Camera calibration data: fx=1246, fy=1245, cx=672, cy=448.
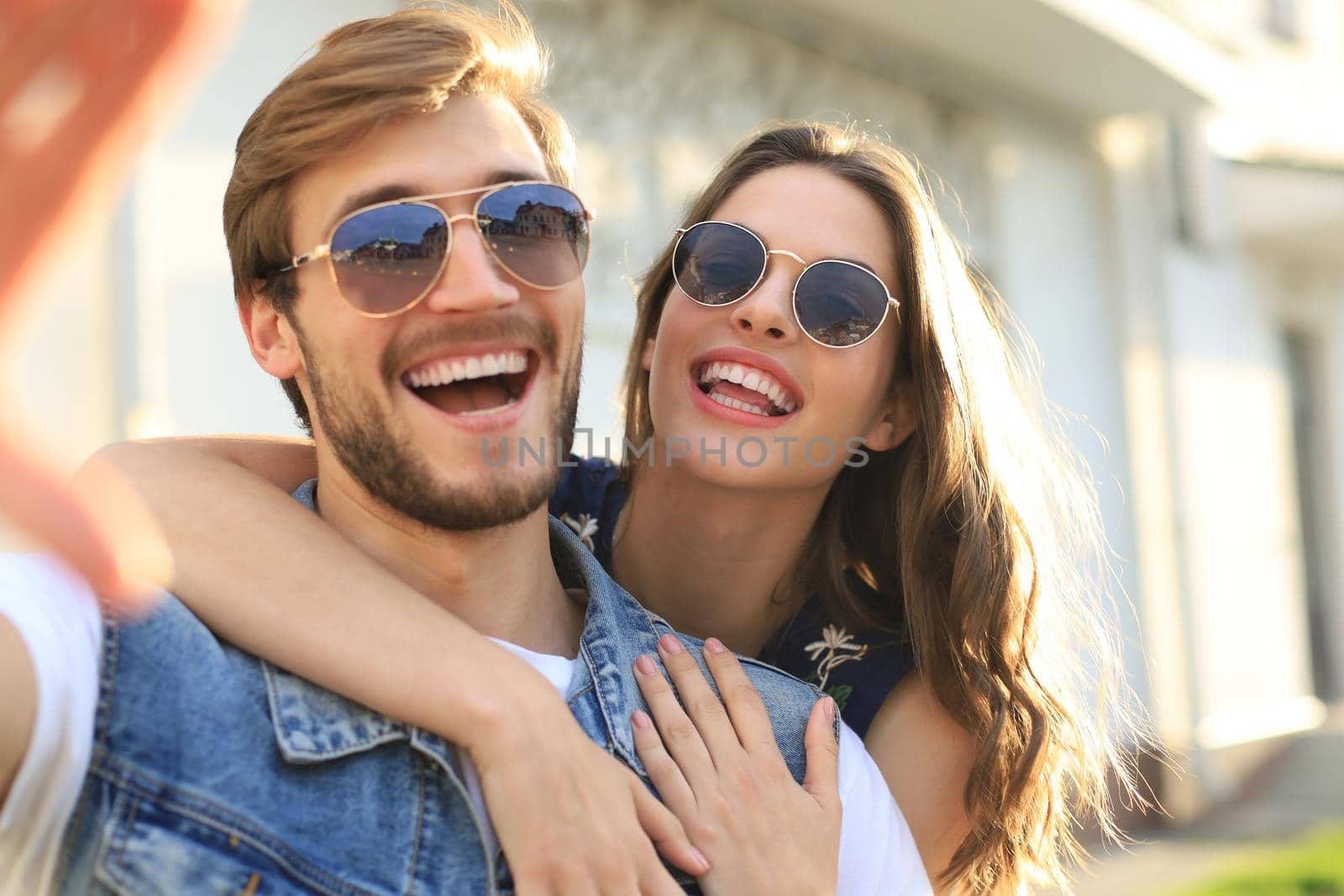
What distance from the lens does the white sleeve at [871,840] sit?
202 centimetres

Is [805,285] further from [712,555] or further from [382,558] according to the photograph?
[382,558]

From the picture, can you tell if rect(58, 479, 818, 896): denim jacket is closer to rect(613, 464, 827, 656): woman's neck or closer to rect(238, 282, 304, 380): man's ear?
rect(238, 282, 304, 380): man's ear


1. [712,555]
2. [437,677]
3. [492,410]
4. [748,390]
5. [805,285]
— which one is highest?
[805,285]

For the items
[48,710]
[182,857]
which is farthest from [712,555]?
[48,710]

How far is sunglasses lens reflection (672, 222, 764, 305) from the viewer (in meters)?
2.68

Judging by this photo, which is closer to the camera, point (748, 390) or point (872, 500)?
point (748, 390)

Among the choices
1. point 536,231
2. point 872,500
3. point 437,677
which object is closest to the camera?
point 437,677

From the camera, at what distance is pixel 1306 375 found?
12781mm

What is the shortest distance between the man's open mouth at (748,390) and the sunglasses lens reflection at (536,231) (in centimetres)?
63

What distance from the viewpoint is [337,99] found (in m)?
1.87

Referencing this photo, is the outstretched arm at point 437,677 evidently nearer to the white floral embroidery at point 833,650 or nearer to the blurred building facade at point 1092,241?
the white floral embroidery at point 833,650

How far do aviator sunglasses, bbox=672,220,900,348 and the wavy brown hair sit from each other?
174mm

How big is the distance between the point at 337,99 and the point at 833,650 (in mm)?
1479

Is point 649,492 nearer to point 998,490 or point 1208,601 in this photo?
point 998,490
